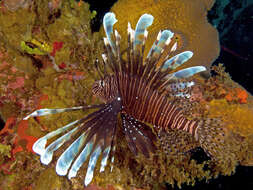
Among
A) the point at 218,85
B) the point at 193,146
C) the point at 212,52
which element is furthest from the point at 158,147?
the point at 212,52

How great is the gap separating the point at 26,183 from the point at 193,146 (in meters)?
2.68

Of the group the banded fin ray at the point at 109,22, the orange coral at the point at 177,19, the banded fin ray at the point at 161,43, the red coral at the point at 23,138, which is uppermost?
the orange coral at the point at 177,19

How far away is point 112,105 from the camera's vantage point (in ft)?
9.05

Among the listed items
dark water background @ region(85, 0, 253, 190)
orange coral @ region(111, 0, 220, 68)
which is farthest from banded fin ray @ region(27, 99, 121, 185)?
dark water background @ region(85, 0, 253, 190)

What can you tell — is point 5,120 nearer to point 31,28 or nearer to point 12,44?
point 12,44

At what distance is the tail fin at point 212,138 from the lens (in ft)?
8.61

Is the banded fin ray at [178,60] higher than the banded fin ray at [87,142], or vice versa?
the banded fin ray at [178,60]

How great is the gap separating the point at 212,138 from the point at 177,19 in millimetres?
3188

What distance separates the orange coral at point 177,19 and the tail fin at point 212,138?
2.30m

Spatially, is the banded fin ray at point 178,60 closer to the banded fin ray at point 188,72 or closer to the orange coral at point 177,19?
the banded fin ray at point 188,72

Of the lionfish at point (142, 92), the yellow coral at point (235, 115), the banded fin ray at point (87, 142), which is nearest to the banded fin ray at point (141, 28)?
the lionfish at point (142, 92)

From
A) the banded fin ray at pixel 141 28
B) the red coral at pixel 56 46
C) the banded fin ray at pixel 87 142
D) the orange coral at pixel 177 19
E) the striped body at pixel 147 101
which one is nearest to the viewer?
the banded fin ray at pixel 87 142

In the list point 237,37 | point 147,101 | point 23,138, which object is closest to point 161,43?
point 147,101

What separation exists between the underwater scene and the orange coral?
0.09 ft
